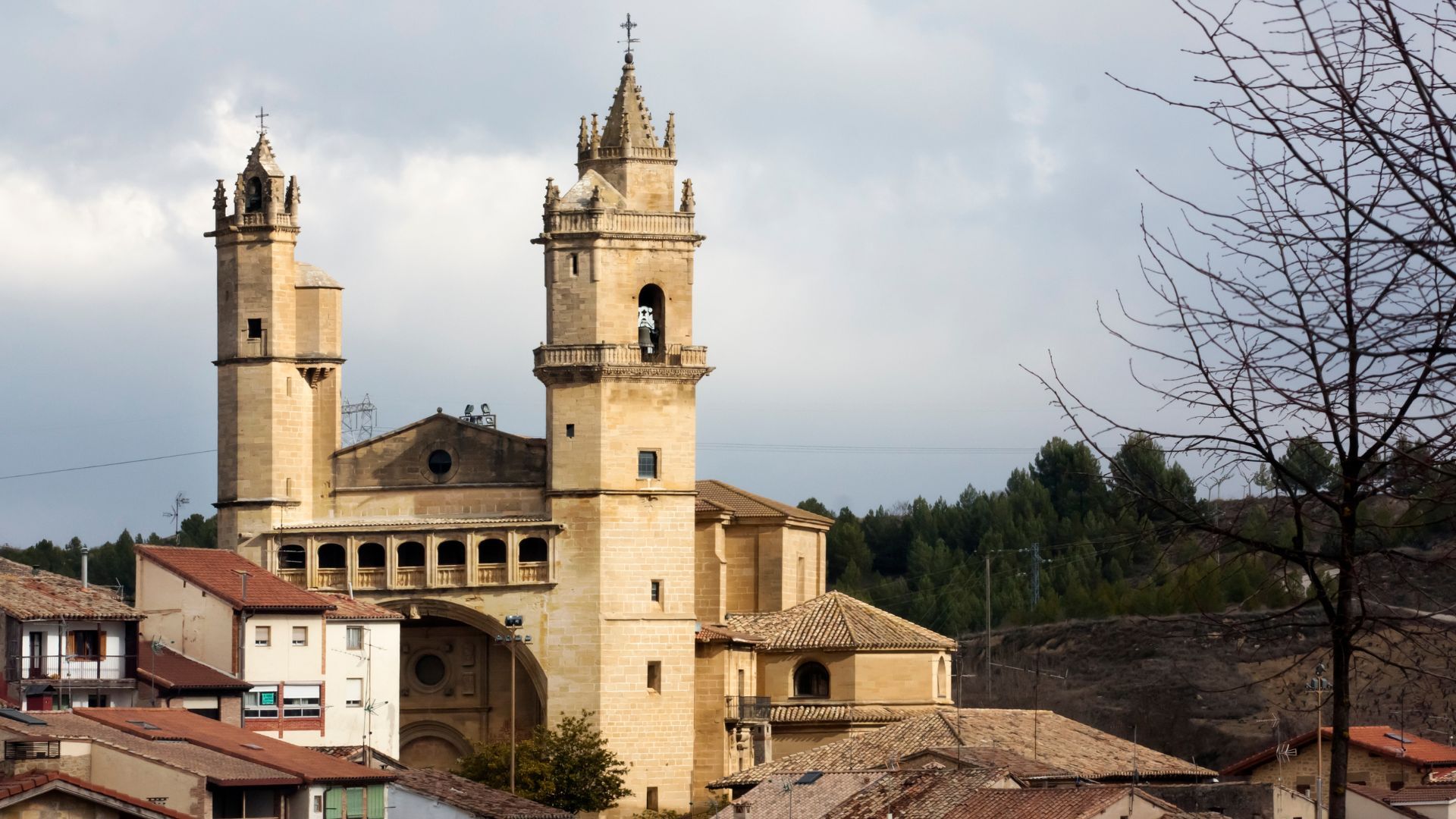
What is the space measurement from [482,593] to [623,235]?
11.0 meters

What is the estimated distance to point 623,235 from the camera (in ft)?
252

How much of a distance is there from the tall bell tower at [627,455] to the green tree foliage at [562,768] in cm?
132

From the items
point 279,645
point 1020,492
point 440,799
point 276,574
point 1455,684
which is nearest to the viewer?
point 1455,684

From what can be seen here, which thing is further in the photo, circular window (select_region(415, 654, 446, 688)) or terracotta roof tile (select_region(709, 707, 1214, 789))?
circular window (select_region(415, 654, 446, 688))

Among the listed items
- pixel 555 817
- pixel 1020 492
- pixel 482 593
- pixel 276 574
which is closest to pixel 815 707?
pixel 482 593

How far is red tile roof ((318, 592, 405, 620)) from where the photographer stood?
69.1 m

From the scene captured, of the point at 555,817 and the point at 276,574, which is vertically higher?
the point at 276,574

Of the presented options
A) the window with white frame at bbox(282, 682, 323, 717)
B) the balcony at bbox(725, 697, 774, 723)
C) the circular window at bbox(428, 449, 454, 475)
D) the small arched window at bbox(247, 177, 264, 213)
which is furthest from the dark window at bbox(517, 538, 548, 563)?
the small arched window at bbox(247, 177, 264, 213)

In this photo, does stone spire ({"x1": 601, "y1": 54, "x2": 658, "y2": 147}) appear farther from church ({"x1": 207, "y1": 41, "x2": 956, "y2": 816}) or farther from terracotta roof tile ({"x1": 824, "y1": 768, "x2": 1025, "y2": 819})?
terracotta roof tile ({"x1": 824, "y1": 768, "x2": 1025, "y2": 819})

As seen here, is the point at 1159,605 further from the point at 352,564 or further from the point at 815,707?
the point at 352,564

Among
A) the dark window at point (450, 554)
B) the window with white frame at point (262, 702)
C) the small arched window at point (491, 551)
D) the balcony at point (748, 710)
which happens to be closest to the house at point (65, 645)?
the window with white frame at point (262, 702)

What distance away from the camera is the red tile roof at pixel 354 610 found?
69125 millimetres

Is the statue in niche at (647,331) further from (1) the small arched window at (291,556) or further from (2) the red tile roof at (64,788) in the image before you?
(2) the red tile roof at (64,788)

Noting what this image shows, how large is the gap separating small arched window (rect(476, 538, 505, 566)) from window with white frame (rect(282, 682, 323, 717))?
391 inches
